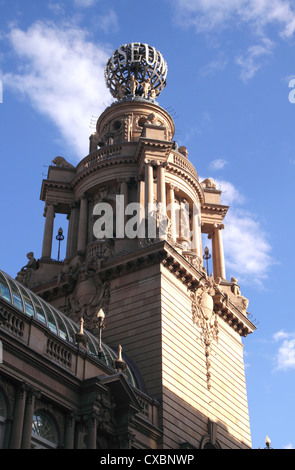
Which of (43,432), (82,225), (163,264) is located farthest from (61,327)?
(82,225)

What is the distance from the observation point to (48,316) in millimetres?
37094

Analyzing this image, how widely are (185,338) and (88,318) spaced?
641 centimetres

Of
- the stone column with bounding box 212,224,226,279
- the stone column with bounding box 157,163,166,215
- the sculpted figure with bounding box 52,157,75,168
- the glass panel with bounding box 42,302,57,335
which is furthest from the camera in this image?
the sculpted figure with bounding box 52,157,75,168

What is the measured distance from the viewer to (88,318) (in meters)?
45.4

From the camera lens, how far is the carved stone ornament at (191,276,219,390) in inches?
1796

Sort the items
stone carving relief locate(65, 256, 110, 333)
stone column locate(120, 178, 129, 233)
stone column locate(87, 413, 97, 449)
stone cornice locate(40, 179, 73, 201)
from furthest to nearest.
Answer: stone cornice locate(40, 179, 73, 201) < stone column locate(120, 178, 129, 233) < stone carving relief locate(65, 256, 110, 333) < stone column locate(87, 413, 97, 449)

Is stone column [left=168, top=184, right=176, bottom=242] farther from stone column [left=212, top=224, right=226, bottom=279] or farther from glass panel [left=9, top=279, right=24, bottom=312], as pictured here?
glass panel [left=9, top=279, right=24, bottom=312]

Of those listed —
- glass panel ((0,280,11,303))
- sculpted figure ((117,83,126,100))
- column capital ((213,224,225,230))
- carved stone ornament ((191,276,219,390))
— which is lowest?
glass panel ((0,280,11,303))

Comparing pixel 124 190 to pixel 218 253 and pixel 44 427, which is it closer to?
pixel 218 253

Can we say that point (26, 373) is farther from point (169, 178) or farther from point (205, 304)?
point (169, 178)

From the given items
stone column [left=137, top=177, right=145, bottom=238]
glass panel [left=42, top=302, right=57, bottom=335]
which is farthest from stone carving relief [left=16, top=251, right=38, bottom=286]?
glass panel [left=42, top=302, right=57, bottom=335]

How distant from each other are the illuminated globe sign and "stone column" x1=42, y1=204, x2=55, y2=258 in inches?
539

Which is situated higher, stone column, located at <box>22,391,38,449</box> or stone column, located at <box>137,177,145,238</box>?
stone column, located at <box>137,177,145,238</box>

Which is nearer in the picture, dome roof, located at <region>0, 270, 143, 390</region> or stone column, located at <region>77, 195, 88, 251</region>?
dome roof, located at <region>0, 270, 143, 390</region>
